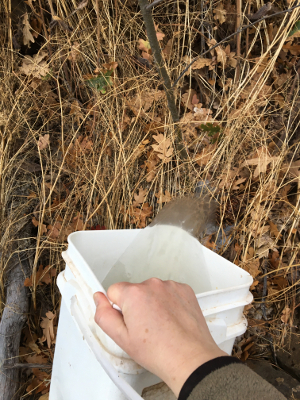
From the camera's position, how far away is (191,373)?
0.47 metres

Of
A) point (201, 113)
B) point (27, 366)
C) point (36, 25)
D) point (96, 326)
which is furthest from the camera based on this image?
point (36, 25)

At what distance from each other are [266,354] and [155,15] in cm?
193

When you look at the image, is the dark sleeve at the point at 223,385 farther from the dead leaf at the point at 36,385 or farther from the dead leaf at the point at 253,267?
the dead leaf at the point at 36,385

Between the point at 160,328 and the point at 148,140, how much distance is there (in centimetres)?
120

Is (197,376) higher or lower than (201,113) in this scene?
lower

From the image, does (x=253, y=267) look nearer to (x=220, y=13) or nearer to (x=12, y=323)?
(x=12, y=323)

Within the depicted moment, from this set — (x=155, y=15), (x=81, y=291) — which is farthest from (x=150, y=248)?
(x=155, y=15)

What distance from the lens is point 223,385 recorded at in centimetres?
46

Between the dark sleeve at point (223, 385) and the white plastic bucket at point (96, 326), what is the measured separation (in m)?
0.17

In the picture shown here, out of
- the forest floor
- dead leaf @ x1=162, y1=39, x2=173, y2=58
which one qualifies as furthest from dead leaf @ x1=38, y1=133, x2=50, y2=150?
dead leaf @ x1=162, y1=39, x2=173, y2=58

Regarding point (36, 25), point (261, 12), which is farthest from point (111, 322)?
point (36, 25)

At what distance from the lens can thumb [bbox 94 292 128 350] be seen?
0.54m

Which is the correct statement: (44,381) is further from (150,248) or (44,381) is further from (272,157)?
(272,157)

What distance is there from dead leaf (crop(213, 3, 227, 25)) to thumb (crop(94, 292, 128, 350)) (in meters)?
1.63
